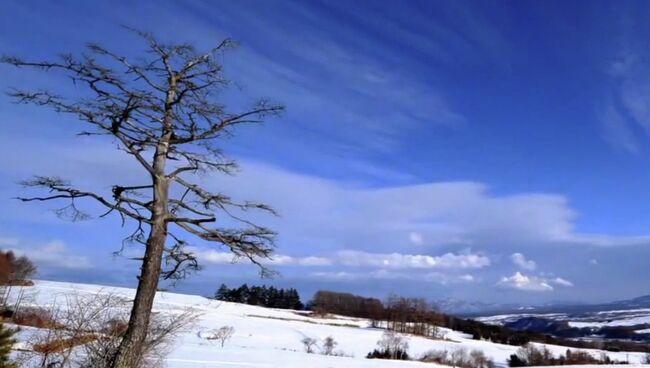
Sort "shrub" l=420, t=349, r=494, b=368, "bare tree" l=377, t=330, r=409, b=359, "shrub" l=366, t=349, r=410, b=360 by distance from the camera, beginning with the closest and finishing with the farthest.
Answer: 1. "shrub" l=420, t=349, r=494, b=368
2. "shrub" l=366, t=349, r=410, b=360
3. "bare tree" l=377, t=330, r=409, b=359

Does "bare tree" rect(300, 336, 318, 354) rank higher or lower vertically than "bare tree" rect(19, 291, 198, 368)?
lower

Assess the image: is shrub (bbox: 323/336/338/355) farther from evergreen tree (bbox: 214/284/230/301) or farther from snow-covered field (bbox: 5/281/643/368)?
evergreen tree (bbox: 214/284/230/301)

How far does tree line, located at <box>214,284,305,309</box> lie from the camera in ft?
515

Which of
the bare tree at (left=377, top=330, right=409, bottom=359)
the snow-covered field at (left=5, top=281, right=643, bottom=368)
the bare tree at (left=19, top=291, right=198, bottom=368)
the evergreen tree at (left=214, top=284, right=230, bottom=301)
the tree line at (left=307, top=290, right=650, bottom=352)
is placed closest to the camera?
the bare tree at (left=19, top=291, right=198, bottom=368)

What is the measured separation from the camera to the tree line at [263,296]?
157 metres

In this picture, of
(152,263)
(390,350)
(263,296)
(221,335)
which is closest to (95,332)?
(152,263)

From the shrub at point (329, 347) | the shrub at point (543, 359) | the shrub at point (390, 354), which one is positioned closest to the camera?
the shrub at point (329, 347)

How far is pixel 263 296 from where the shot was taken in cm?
16000

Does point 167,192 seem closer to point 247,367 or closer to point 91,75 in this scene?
point 91,75

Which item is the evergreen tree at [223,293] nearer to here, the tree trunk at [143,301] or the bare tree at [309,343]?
the bare tree at [309,343]

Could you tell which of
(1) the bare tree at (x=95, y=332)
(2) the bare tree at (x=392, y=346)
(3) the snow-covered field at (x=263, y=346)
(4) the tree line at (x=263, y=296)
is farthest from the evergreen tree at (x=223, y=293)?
(1) the bare tree at (x=95, y=332)

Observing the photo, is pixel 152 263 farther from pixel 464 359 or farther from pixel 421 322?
pixel 421 322

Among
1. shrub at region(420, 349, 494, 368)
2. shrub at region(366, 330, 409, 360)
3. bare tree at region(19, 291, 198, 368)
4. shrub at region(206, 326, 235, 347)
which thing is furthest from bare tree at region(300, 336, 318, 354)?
bare tree at region(19, 291, 198, 368)

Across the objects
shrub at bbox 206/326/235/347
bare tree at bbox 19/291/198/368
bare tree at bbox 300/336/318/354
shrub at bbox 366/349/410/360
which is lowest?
shrub at bbox 366/349/410/360
